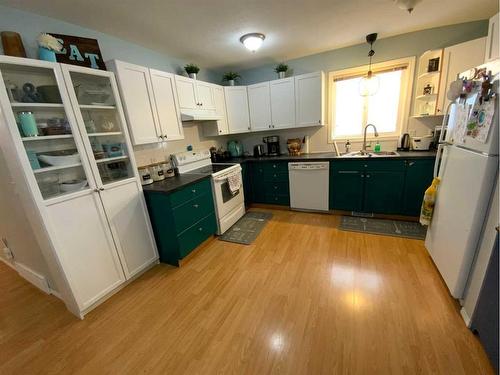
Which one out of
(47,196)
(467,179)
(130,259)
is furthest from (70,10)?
(467,179)

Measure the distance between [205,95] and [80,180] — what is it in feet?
6.60

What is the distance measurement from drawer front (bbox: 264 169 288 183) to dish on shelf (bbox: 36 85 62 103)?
2656 millimetres

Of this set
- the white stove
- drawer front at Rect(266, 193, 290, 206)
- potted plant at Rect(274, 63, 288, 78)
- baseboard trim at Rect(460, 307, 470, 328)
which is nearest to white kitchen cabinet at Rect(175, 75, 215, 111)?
the white stove

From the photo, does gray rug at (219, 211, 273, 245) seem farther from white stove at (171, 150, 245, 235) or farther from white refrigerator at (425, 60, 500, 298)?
white refrigerator at (425, 60, 500, 298)

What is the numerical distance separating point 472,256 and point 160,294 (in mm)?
2517

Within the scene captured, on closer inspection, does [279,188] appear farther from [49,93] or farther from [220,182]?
[49,93]

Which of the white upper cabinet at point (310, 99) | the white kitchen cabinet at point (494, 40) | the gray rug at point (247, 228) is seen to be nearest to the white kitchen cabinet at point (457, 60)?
the white kitchen cabinet at point (494, 40)

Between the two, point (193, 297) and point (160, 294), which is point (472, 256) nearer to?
point (193, 297)

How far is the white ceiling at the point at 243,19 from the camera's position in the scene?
1795 mm

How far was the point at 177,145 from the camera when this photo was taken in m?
3.08

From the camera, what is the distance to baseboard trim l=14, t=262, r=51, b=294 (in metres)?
2.12

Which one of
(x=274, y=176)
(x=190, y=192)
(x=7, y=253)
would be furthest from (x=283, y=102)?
(x=7, y=253)

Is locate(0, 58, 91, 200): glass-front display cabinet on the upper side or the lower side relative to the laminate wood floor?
upper

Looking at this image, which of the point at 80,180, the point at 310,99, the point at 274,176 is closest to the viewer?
the point at 80,180
